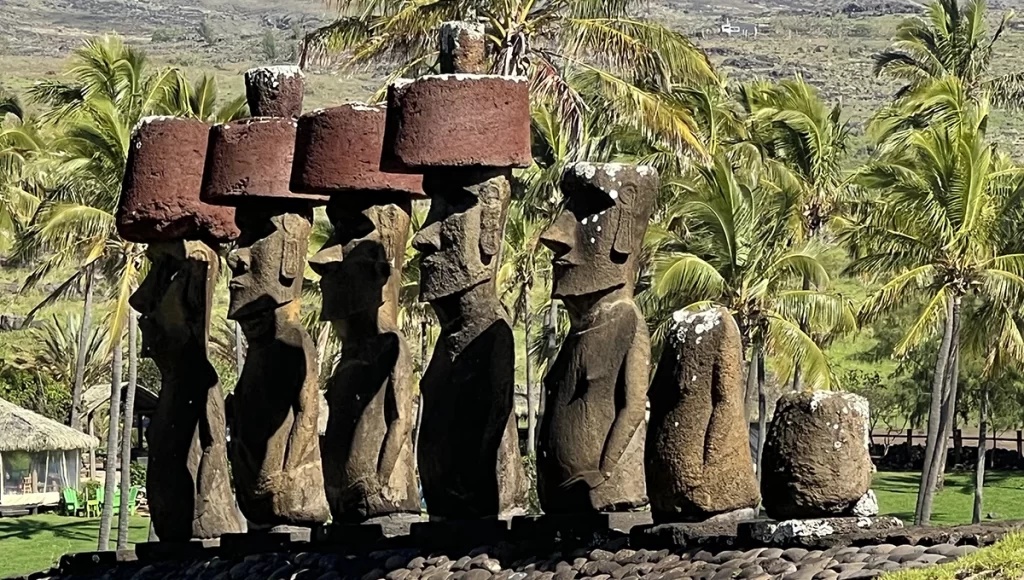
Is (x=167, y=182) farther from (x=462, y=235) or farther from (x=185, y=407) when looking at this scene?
(x=462, y=235)

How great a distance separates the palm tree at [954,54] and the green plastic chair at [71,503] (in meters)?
16.2

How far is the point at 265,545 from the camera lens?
41.2ft

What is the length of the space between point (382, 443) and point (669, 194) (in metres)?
14.7

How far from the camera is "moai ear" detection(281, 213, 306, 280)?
1335 cm

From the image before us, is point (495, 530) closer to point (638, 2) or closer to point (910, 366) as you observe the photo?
point (638, 2)

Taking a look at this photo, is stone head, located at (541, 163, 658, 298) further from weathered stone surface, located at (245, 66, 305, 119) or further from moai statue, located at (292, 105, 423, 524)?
weathered stone surface, located at (245, 66, 305, 119)

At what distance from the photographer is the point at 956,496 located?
34812mm

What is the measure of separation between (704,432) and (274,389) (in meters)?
4.15

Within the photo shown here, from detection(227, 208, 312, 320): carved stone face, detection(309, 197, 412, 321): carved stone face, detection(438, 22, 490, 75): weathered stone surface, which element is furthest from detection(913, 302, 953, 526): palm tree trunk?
detection(438, 22, 490, 75): weathered stone surface

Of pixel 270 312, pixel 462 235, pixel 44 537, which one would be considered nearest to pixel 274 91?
pixel 270 312

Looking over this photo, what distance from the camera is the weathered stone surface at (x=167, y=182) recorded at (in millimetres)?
13852

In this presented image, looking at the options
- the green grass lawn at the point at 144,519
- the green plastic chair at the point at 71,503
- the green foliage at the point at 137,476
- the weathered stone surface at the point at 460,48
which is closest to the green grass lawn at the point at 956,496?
the green grass lawn at the point at 144,519

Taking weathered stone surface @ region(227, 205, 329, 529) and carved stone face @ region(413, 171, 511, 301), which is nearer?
carved stone face @ region(413, 171, 511, 301)

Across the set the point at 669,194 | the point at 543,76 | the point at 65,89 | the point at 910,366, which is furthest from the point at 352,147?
the point at 910,366
